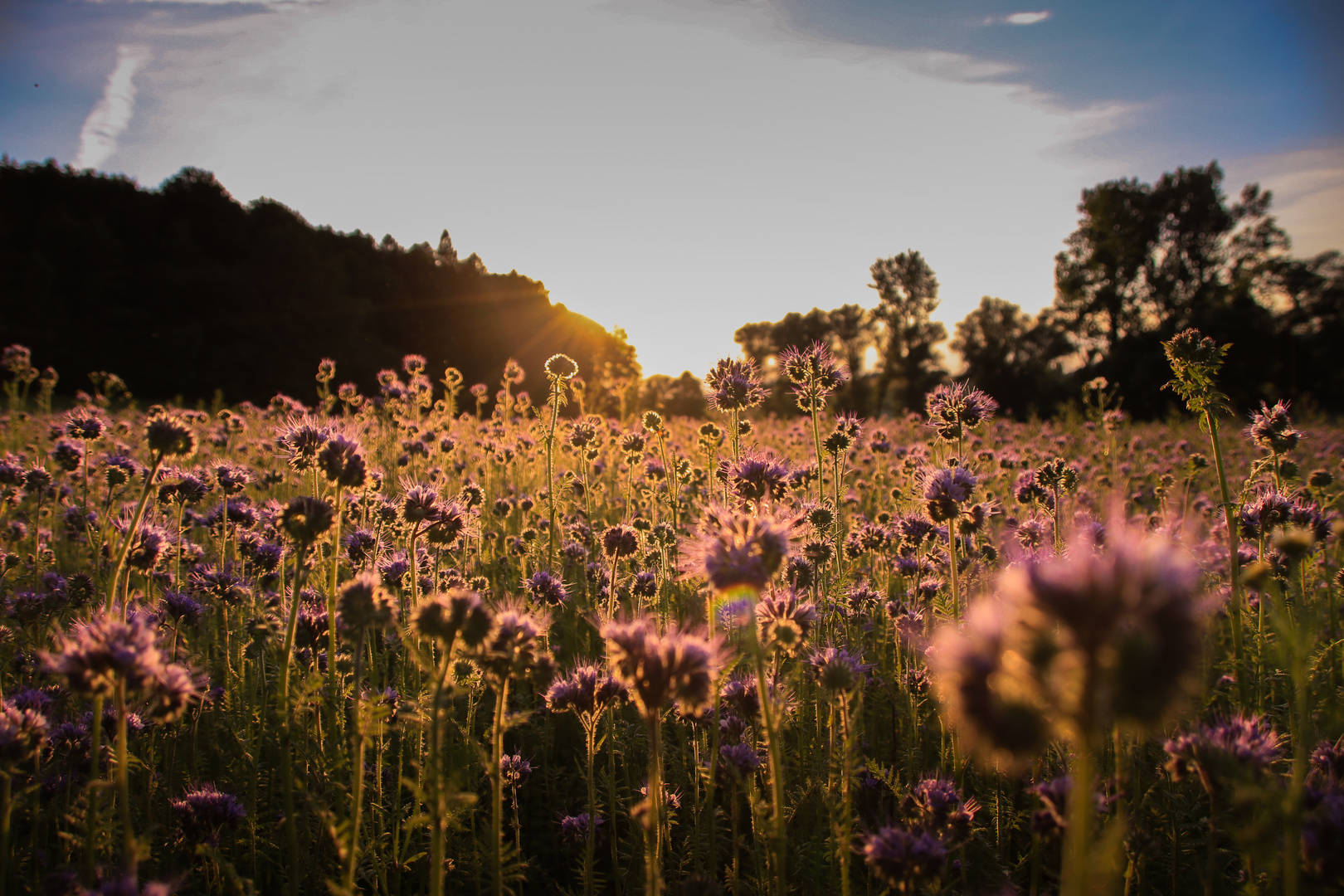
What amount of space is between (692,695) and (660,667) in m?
0.13

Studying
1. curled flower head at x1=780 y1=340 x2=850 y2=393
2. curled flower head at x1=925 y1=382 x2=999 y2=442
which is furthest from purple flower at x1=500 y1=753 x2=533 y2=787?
curled flower head at x1=925 y1=382 x2=999 y2=442

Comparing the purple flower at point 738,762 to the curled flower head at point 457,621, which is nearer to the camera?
the curled flower head at point 457,621

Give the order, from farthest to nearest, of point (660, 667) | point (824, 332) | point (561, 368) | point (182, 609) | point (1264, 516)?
point (824, 332), point (561, 368), point (1264, 516), point (182, 609), point (660, 667)

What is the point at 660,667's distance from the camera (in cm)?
158

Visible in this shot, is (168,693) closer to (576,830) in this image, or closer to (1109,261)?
(576,830)

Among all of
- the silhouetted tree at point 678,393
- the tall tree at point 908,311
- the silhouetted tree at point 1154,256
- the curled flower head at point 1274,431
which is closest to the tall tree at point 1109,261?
the silhouetted tree at point 1154,256

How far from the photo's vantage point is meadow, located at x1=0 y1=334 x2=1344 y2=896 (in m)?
1.27

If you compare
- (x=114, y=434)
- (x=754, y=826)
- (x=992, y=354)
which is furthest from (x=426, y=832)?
(x=992, y=354)

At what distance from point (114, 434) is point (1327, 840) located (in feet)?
34.6

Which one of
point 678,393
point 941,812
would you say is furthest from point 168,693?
point 678,393

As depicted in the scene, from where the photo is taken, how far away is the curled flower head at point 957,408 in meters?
3.93

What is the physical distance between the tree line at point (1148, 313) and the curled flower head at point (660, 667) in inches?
1132

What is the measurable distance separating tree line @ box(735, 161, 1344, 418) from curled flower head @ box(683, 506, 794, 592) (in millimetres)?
28432

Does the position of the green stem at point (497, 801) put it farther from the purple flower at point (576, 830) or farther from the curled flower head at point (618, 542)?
the curled flower head at point (618, 542)
